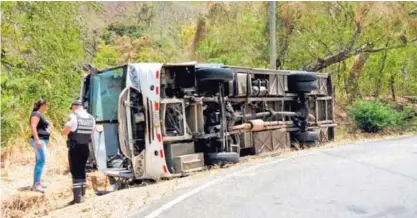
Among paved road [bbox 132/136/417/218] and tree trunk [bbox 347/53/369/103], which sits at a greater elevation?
tree trunk [bbox 347/53/369/103]

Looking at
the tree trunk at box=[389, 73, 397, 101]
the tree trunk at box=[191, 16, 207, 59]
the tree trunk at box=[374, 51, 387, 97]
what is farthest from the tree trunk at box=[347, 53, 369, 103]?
the tree trunk at box=[191, 16, 207, 59]

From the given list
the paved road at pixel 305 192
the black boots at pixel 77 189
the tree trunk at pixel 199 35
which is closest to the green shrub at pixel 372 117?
the tree trunk at pixel 199 35

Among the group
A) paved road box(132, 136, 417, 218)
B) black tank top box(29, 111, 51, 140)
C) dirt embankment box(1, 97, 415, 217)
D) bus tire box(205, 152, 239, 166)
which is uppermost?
black tank top box(29, 111, 51, 140)

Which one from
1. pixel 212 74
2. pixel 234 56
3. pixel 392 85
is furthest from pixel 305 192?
pixel 392 85

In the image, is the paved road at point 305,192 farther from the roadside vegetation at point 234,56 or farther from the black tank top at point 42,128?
the black tank top at point 42,128

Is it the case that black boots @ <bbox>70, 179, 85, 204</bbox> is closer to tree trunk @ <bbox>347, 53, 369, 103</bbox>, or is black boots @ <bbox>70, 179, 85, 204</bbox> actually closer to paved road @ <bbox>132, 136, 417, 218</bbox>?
paved road @ <bbox>132, 136, 417, 218</bbox>

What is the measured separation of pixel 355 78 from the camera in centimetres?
2409

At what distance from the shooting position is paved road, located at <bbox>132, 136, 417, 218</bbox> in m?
5.65

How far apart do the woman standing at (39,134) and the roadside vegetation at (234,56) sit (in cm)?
42

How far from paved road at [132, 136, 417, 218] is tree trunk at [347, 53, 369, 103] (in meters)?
14.8

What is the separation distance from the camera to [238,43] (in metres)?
22.5

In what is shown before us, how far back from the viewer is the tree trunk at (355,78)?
23797mm

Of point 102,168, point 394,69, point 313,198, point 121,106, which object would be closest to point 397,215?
point 313,198

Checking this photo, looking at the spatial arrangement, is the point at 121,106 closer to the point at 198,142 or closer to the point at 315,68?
the point at 198,142
